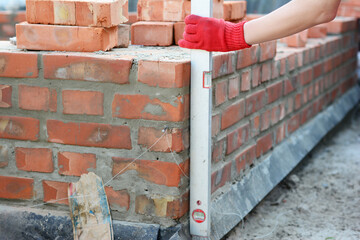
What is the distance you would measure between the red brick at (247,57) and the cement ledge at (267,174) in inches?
22.4

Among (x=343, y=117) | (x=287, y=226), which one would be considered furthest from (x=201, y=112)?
(x=343, y=117)

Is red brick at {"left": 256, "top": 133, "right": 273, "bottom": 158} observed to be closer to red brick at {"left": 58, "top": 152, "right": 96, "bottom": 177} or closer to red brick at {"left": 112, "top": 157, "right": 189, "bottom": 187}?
red brick at {"left": 112, "top": 157, "right": 189, "bottom": 187}

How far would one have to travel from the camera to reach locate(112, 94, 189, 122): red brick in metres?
1.98

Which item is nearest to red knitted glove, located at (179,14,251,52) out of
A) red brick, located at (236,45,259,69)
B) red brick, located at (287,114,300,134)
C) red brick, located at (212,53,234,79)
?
red brick, located at (212,53,234,79)

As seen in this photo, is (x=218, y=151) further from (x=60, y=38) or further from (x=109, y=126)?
(x=60, y=38)

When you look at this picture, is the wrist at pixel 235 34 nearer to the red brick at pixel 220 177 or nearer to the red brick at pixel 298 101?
the red brick at pixel 220 177

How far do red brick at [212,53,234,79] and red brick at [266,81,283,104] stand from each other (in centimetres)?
60

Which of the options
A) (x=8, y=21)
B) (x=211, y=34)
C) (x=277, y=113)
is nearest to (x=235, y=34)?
(x=211, y=34)

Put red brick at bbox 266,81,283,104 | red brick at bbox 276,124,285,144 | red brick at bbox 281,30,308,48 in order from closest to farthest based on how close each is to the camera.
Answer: red brick at bbox 266,81,283,104 → red brick at bbox 276,124,285,144 → red brick at bbox 281,30,308,48

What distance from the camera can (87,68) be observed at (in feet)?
6.70

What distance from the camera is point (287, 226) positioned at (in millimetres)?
2682

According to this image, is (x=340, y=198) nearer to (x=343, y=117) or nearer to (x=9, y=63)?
(x=343, y=117)

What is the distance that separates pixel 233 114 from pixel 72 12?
0.85 meters

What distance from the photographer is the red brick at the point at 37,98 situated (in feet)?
6.91
